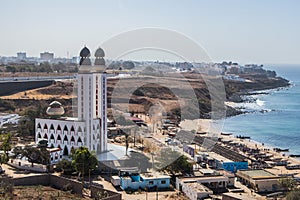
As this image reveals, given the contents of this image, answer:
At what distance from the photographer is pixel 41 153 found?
19.1 metres

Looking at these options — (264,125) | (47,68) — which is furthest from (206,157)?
(47,68)

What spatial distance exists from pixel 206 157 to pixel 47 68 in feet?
162

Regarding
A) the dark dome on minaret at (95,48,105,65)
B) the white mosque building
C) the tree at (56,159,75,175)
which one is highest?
the dark dome on minaret at (95,48,105,65)

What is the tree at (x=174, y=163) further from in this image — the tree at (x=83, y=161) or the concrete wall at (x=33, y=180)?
the concrete wall at (x=33, y=180)

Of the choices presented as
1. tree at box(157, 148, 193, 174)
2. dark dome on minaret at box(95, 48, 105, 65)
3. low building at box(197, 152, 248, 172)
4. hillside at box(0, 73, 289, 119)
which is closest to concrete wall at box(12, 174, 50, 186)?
tree at box(157, 148, 193, 174)

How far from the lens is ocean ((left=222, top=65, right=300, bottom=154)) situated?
32.3 metres

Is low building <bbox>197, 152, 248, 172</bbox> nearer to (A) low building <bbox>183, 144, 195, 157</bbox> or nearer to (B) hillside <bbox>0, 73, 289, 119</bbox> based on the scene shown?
(A) low building <bbox>183, 144, 195, 157</bbox>

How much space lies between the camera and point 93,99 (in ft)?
66.8

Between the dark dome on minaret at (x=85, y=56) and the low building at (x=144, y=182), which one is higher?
Answer: the dark dome on minaret at (x=85, y=56)

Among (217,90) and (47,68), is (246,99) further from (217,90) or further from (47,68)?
(47,68)

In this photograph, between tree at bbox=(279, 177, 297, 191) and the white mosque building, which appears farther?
the white mosque building

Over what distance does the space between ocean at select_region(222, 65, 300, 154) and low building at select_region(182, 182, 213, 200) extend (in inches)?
529

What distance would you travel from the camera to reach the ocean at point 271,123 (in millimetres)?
32312

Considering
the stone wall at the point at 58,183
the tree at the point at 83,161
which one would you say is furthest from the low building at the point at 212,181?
the tree at the point at 83,161
